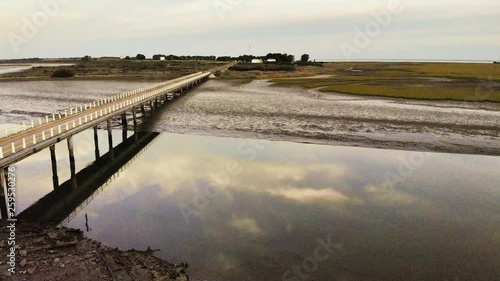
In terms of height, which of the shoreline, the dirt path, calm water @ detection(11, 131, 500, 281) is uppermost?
the dirt path

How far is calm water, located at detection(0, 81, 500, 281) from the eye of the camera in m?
13.4

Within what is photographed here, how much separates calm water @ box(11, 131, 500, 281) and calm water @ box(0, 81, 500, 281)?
63mm

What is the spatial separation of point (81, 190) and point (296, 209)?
11.9 metres

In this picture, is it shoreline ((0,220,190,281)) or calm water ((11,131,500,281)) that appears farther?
calm water ((11,131,500,281))

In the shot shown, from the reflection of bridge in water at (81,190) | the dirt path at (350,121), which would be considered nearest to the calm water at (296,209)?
the reflection of bridge in water at (81,190)

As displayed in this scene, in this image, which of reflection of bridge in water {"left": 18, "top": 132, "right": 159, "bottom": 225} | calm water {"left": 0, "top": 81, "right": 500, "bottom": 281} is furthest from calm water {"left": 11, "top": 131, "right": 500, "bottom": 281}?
reflection of bridge in water {"left": 18, "top": 132, "right": 159, "bottom": 225}

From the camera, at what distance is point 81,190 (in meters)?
20.5

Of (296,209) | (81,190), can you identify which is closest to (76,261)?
(81,190)

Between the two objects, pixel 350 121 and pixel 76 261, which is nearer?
pixel 76 261

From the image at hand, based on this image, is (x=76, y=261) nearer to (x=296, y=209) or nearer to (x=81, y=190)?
(x=81, y=190)

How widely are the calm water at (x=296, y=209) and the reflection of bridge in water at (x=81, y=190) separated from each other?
22 cm

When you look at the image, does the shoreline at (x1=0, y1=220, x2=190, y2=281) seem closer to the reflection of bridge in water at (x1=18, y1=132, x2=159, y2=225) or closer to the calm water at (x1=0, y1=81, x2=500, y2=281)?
the calm water at (x1=0, y1=81, x2=500, y2=281)

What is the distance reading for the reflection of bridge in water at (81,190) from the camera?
55.7ft

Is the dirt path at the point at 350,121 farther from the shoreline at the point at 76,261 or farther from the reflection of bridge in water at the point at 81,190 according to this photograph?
the shoreline at the point at 76,261
